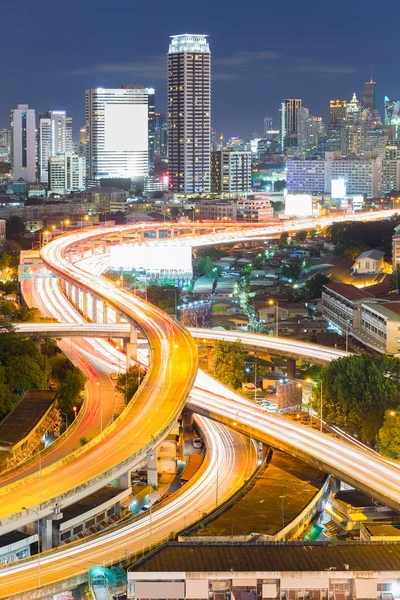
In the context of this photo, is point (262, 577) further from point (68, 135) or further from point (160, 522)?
point (68, 135)

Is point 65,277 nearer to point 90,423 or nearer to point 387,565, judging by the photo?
point 90,423

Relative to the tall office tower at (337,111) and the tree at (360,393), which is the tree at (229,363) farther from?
the tall office tower at (337,111)

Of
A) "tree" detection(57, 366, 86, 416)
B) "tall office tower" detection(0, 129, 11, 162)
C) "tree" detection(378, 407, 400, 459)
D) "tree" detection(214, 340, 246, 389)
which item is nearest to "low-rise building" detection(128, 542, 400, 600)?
"tree" detection(378, 407, 400, 459)

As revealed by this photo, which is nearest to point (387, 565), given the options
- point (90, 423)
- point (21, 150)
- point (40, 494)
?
point (40, 494)

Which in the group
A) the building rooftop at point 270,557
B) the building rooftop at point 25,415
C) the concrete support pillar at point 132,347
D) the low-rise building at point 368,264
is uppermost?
the low-rise building at point 368,264

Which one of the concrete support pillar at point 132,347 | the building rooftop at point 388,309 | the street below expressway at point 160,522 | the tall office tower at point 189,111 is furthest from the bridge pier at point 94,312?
the tall office tower at point 189,111
